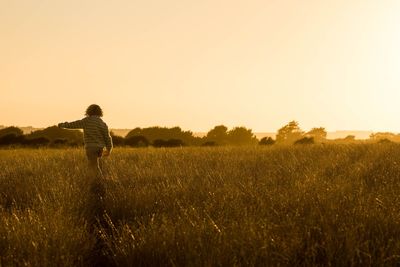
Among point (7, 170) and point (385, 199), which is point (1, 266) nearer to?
point (385, 199)

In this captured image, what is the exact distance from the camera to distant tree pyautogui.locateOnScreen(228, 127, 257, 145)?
1607 inches

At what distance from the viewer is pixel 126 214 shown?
19.4 feet

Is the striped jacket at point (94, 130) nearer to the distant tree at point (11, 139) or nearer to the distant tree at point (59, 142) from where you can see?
the distant tree at point (59, 142)

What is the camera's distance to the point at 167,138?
39.9m

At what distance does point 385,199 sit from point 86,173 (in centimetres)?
619

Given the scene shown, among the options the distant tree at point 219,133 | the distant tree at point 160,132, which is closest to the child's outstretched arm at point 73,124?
the distant tree at point 160,132

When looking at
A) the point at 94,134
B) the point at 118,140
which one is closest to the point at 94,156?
the point at 94,134

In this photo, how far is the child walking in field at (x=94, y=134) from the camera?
34.6 feet

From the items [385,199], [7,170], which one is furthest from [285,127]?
[385,199]

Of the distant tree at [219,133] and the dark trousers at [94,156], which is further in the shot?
the distant tree at [219,133]

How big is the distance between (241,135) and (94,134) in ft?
103

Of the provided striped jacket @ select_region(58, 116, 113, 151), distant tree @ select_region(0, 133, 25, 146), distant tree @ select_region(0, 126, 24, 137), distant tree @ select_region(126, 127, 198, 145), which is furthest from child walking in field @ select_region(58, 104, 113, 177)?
distant tree @ select_region(126, 127, 198, 145)

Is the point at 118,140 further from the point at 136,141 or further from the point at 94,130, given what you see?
the point at 94,130

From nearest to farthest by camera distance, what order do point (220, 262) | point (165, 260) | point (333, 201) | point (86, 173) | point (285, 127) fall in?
point (220, 262), point (165, 260), point (333, 201), point (86, 173), point (285, 127)
